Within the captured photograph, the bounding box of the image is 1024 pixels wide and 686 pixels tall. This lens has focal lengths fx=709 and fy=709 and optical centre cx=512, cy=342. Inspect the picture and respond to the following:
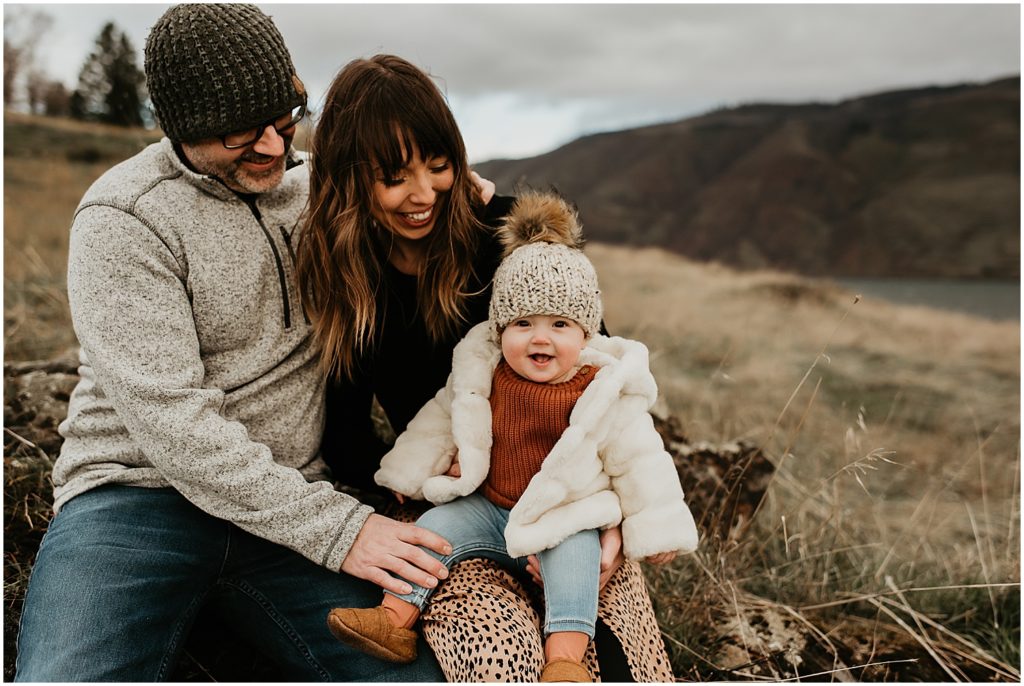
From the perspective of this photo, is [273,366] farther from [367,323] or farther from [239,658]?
[239,658]

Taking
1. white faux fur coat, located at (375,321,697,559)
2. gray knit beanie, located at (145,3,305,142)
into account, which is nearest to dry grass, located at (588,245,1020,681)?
white faux fur coat, located at (375,321,697,559)

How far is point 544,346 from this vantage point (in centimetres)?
206

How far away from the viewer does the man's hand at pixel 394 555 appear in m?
1.92

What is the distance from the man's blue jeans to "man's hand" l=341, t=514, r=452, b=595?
0.46ft

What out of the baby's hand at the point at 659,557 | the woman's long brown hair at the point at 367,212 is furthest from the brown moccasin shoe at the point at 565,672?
the woman's long brown hair at the point at 367,212

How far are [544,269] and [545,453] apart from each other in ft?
1.79

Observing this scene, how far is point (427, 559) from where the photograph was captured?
194cm

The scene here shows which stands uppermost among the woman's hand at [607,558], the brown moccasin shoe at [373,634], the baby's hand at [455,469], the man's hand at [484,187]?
the man's hand at [484,187]

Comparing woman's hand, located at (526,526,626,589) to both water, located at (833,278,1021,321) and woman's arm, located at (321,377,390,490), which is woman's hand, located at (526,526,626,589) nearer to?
woman's arm, located at (321,377,390,490)

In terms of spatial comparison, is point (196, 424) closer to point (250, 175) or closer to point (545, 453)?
point (250, 175)

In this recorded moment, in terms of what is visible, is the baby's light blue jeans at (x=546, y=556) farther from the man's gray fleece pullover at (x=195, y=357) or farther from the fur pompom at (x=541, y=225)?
the fur pompom at (x=541, y=225)

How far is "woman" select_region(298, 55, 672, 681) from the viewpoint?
6.05 ft

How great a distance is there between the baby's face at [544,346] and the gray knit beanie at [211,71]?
991mm

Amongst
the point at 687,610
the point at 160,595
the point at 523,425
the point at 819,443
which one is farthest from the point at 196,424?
the point at 819,443
